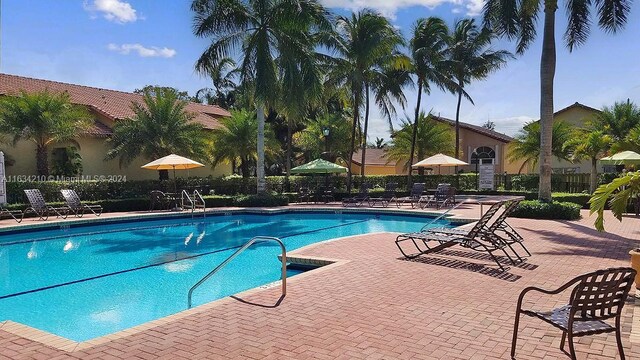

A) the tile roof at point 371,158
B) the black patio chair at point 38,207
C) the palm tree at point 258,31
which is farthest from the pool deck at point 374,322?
the tile roof at point 371,158

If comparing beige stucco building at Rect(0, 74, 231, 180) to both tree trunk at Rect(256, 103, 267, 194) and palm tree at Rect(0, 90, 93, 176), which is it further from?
tree trunk at Rect(256, 103, 267, 194)

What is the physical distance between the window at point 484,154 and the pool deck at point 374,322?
32.4 m

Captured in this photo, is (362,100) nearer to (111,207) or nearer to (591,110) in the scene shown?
(111,207)

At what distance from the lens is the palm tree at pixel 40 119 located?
19.1 m

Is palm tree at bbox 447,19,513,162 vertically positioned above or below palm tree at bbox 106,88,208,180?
above

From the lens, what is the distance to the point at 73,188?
1977 cm

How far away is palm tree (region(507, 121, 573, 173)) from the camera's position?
29.9m

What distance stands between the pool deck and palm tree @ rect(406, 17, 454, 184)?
70.6 ft

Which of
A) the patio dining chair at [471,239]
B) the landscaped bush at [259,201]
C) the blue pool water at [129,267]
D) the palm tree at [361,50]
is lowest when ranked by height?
the blue pool water at [129,267]

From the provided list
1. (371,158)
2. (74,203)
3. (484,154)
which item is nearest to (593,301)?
(74,203)

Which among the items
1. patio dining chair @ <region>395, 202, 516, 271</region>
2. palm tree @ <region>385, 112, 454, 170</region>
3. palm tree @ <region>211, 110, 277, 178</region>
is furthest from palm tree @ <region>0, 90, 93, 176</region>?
palm tree @ <region>385, 112, 454, 170</region>

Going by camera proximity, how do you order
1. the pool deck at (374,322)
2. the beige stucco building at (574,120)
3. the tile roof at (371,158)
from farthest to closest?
the tile roof at (371,158)
the beige stucco building at (574,120)
the pool deck at (374,322)

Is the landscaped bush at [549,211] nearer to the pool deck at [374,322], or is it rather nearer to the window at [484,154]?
the pool deck at [374,322]

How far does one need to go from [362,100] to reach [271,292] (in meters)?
22.4
